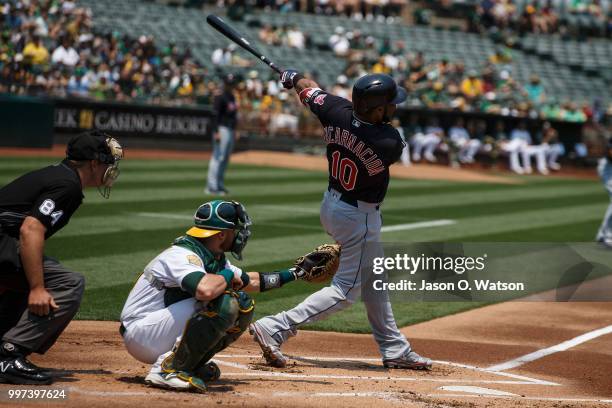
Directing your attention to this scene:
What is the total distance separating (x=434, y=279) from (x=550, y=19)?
119ft

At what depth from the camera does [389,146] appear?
6406 mm

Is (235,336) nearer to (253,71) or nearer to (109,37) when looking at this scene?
(109,37)

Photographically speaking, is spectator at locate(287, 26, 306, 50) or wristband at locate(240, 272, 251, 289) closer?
wristband at locate(240, 272, 251, 289)

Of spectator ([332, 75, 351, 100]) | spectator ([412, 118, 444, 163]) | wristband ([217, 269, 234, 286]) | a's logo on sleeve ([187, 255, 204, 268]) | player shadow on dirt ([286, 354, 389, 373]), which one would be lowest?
spectator ([412, 118, 444, 163])

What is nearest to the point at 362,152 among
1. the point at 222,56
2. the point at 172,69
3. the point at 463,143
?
the point at 172,69

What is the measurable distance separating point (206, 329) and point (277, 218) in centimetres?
938

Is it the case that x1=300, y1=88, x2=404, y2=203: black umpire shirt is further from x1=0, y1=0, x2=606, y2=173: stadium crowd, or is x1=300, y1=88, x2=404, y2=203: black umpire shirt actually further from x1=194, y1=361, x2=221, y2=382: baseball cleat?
x1=0, y1=0, x2=606, y2=173: stadium crowd

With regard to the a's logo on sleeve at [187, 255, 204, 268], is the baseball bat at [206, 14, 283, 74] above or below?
above

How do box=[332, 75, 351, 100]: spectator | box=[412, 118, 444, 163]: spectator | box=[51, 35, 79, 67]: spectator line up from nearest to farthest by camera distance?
1. box=[51, 35, 79, 67]: spectator
2. box=[332, 75, 351, 100]: spectator
3. box=[412, 118, 444, 163]: spectator

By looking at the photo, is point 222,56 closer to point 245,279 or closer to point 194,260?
point 245,279

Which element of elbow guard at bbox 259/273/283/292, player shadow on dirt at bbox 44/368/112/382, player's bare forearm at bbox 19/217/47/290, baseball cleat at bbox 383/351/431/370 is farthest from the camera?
baseball cleat at bbox 383/351/431/370

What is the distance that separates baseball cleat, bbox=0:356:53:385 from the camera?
541 centimetres

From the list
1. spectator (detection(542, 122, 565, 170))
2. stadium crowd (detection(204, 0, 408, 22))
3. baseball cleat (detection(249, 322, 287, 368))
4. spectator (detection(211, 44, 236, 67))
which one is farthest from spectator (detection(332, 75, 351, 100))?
baseball cleat (detection(249, 322, 287, 368))

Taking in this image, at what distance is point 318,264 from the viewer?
6.39 metres
